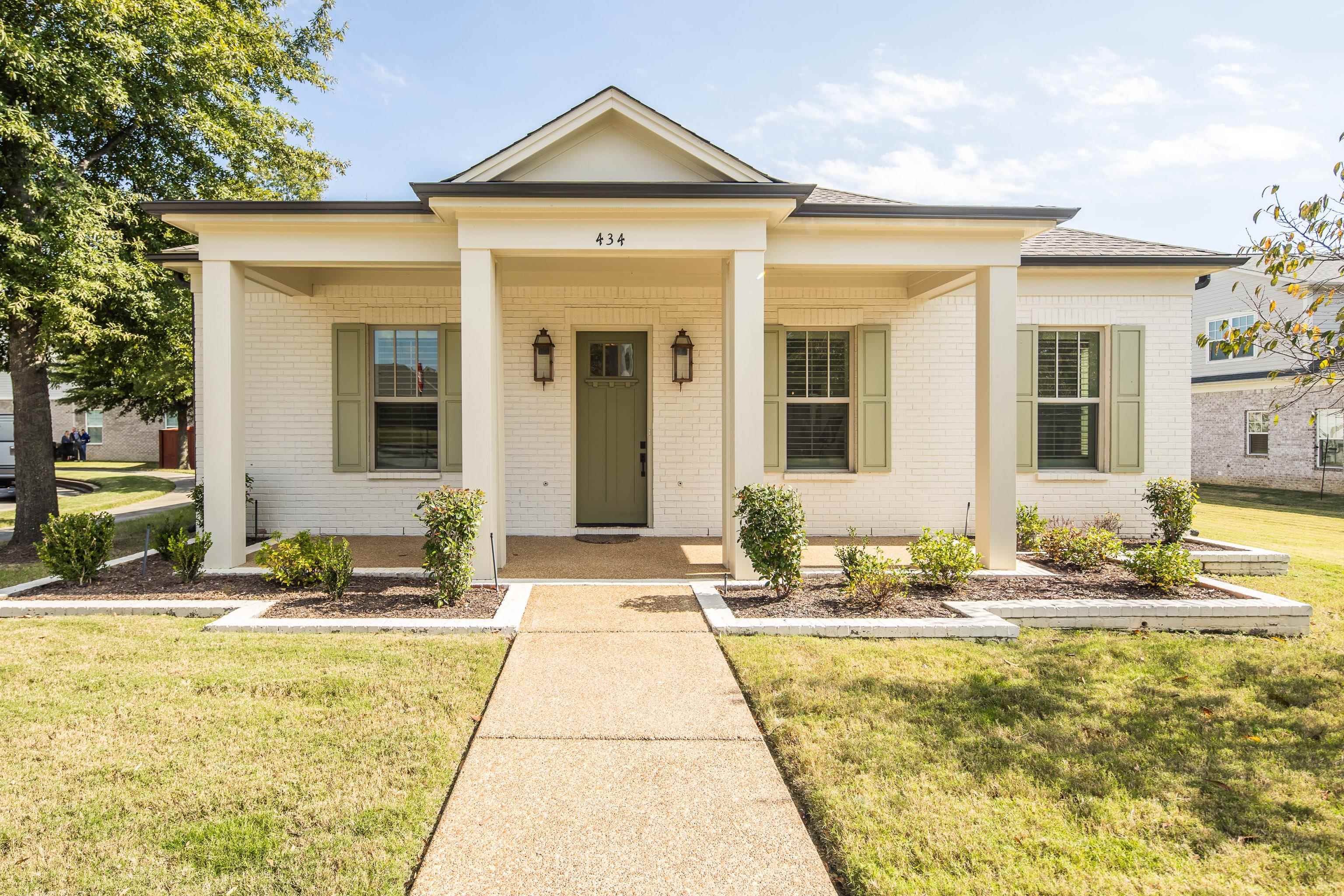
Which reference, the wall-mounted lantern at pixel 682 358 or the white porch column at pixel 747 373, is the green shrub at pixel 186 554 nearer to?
the white porch column at pixel 747 373

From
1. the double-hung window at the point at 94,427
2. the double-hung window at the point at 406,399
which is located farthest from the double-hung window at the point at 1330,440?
the double-hung window at the point at 94,427

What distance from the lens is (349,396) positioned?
28.4ft

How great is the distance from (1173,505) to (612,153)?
7335 millimetres

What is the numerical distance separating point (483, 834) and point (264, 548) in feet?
14.5

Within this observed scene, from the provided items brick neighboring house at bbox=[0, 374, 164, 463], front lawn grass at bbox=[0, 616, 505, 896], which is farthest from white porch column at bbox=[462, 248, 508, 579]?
brick neighboring house at bbox=[0, 374, 164, 463]

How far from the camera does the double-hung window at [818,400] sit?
8945 mm

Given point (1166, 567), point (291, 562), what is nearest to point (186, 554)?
point (291, 562)

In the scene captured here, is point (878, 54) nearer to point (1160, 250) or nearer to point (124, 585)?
point (1160, 250)

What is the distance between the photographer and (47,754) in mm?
3178

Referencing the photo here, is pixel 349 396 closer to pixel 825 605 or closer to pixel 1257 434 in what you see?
pixel 825 605

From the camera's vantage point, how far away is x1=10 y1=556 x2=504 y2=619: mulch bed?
539 centimetres

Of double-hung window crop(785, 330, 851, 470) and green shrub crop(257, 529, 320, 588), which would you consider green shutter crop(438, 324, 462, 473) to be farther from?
double-hung window crop(785, 330, 851, 470)

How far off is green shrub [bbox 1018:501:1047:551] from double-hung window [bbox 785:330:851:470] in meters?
2.13

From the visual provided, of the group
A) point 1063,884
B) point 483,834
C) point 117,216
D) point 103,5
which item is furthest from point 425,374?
point 1063,884
